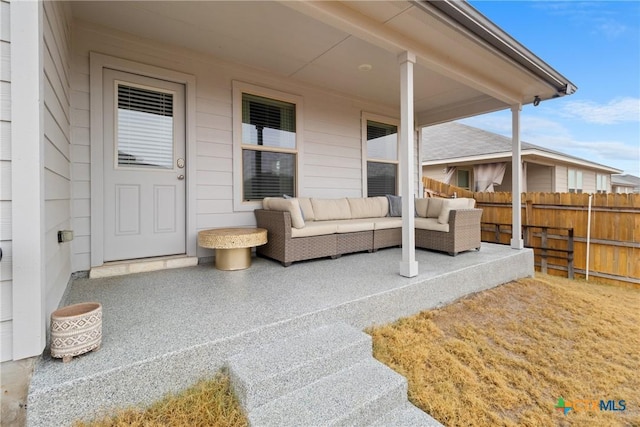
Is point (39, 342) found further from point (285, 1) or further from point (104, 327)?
point (285, 1)

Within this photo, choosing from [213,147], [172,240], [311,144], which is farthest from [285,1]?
[172,240]

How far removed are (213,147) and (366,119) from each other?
3013 mm

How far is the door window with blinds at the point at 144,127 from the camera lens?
321cm

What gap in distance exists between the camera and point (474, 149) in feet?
31.4

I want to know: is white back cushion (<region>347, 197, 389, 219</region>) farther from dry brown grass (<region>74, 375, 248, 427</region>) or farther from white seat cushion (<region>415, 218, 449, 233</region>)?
dry brown grass (<region>74, 375, 248, 427</region>)

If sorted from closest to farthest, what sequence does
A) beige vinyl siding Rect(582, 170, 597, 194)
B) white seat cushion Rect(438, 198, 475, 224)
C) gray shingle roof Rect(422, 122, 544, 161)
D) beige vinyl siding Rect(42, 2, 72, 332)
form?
beige vinyl siding Rect(42, 2, 72, 332) < white seat cushion Rect(438, 198, 475, 224) < gray shingle roof Rect(422, 122, 544, 161) < beige vinyl siding Rect(582, 170, 597, 194)

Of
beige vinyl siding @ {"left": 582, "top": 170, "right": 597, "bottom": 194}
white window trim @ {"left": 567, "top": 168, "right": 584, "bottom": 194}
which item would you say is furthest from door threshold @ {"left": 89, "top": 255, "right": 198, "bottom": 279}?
beige vinyl siding @ {"left": 582, "top": 170, "right": 597, "bottom": 194}

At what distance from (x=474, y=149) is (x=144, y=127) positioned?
971cm

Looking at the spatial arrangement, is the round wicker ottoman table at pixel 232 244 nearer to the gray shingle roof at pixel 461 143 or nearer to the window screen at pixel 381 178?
the window screen at pixel 381 178

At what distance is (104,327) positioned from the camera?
1.79 meters

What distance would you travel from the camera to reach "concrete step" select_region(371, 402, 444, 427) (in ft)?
4.92

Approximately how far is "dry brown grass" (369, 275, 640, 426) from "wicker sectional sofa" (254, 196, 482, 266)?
103 centimetres

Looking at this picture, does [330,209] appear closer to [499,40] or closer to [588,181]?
[499,40]

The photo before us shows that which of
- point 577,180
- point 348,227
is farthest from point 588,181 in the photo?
point 348,227
